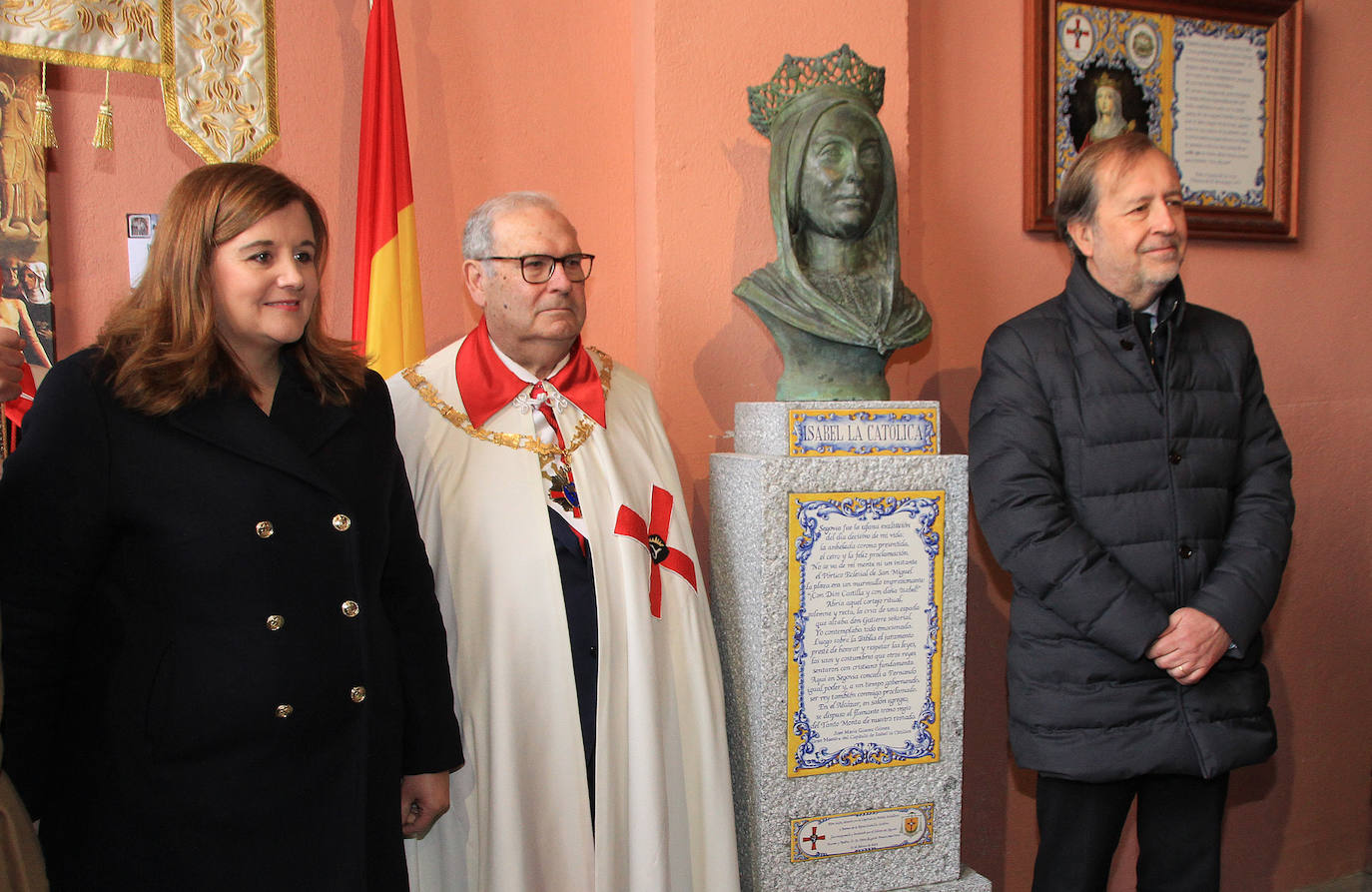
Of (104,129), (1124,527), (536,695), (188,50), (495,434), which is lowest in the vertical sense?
(536,695)

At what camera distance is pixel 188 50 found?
93.4 inches

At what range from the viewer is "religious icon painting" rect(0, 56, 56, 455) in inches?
88.6

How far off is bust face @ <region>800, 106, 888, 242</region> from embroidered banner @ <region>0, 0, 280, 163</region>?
51.4 inches

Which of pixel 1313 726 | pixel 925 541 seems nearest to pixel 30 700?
pixel 925 541

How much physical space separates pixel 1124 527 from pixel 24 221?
96.0 inches

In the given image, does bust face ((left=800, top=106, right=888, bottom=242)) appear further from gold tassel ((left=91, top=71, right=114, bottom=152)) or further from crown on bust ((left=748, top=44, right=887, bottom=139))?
gold tassel ((left=91, top=71, right=114, bottom=152))

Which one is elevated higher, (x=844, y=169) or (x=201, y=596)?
(x=844, y=169)

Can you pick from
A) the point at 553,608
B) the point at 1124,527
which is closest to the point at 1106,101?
the point at 1124,527

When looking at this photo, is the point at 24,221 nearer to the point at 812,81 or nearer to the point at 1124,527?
the point at 812,81

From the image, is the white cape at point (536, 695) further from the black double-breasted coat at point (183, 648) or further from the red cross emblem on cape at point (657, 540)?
the black double-breasted coat at point (183, 648)

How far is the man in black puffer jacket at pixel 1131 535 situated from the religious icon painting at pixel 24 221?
2.08 metres

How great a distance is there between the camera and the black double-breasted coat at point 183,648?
129cm

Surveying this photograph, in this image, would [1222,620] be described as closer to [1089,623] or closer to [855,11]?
[1089,623]

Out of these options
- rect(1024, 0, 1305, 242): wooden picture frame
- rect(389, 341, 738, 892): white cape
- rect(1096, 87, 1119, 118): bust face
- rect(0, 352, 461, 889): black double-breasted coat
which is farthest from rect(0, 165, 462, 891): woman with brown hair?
rect(1096, 87, 1119, 118): bust face
